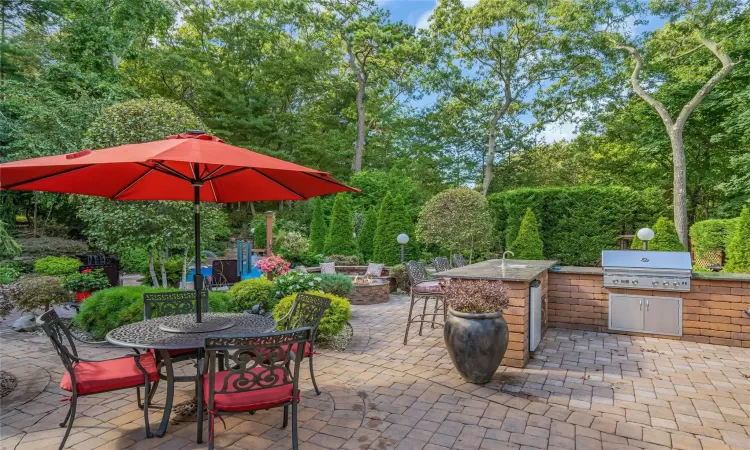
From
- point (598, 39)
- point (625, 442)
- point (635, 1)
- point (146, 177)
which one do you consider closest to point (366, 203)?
point (598, 39)

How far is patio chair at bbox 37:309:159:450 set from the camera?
2.43 m

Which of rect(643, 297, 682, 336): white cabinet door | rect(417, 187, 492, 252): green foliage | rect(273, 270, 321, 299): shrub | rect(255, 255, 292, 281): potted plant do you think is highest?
rect(417, 187, 492, 252): green foliage

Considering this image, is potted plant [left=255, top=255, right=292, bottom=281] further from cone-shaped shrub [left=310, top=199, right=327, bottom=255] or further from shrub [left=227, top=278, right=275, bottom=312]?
cone-shaped shrub [left=310, top=199, right=327, bottom=255]

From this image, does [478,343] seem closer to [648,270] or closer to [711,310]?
[648,270]

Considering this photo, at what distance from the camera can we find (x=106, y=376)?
8.45ft

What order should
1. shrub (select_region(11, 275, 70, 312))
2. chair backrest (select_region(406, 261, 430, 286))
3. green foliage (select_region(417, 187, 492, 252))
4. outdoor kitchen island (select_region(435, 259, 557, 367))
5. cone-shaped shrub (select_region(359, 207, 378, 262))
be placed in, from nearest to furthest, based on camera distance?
outdoor kitchen island (select_region(435, 259, 557, 367))
chair backrest (select_region(406, 261, 430, 286))
shrub (select_region(11, 275, 70, 312))
green foliage (select_region(417, 187, 492, 252))
cone-shaped shrub (select_region(359, 207, 378, 262))

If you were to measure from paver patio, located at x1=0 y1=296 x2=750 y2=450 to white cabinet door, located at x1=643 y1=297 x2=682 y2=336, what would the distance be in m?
0.38

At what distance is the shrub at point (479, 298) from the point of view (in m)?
3.52

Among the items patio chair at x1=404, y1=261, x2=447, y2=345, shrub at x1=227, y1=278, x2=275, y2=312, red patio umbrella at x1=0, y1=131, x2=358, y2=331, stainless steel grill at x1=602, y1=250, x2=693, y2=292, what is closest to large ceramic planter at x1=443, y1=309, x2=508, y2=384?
patio chair at x1=404, y1=261, x2=447, y2=345

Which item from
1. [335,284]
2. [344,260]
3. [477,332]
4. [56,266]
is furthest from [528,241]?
[56,266]

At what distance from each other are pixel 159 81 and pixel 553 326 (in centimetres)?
1791

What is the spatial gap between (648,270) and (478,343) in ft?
9.44

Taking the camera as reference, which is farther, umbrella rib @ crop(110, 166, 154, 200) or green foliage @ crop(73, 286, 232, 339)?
green foliage @ crop(73, 286, 232, 339)

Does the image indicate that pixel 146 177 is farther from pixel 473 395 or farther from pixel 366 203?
pixel 366 203
